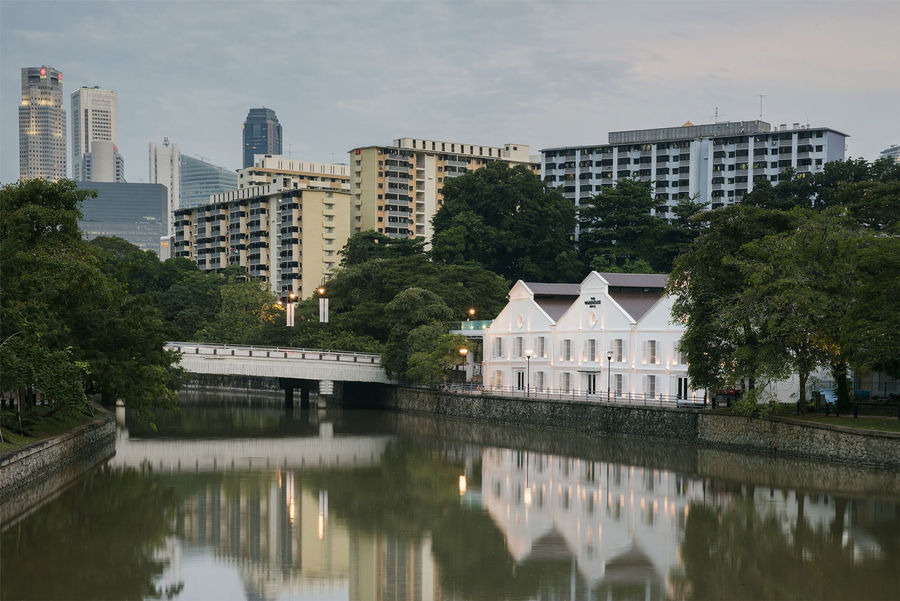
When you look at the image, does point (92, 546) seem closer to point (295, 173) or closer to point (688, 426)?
point (688, 426)

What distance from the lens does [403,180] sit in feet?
521

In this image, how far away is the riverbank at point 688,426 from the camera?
4203 centimetres

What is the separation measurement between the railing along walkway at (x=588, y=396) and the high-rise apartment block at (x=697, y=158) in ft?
205

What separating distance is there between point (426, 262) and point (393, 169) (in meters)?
68.4

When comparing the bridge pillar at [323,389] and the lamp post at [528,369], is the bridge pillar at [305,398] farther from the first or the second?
the lamp post at [528,369]

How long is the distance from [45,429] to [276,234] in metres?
120

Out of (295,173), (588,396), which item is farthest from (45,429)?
(295,173)

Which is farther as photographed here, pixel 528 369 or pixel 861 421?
pixel 528 369

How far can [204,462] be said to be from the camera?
4828 centimetres

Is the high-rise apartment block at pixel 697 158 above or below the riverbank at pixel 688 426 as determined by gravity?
above

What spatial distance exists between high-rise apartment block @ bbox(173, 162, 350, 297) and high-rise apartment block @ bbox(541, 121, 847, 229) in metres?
31.9

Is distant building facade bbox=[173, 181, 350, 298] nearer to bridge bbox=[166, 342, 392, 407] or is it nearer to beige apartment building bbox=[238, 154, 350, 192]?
beige apartment building bbox=[238, 154, 350, 192]

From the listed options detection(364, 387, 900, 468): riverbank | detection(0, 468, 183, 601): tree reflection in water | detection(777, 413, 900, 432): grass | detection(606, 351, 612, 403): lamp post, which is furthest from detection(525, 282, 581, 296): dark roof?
detection(0, 468, 183, 601): tree reflection in water

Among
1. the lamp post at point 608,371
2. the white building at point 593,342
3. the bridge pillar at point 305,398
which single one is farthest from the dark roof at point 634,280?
the bridge pillar at point 305,398
